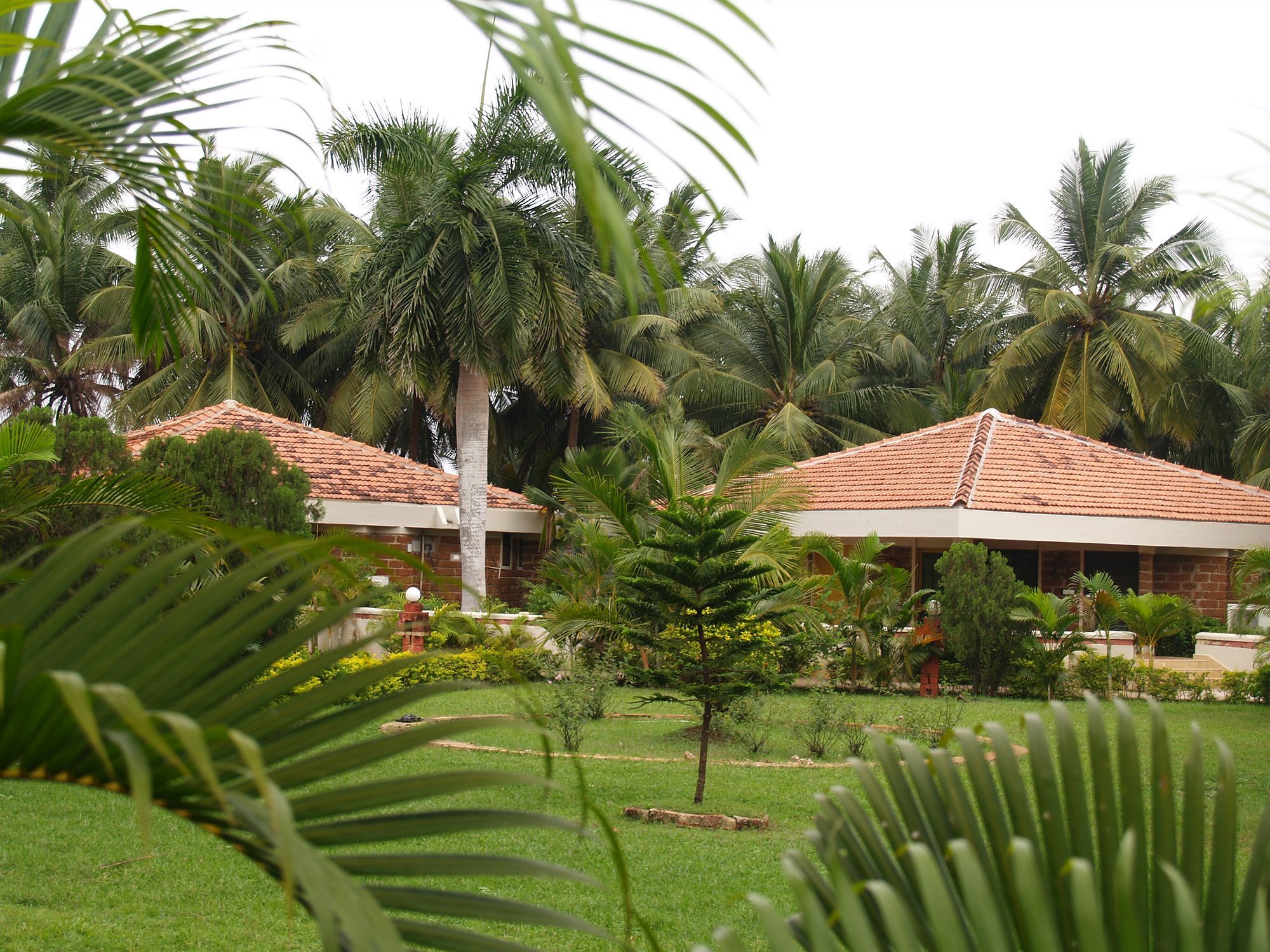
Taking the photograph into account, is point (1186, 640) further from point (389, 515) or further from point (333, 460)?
point (333, 460)

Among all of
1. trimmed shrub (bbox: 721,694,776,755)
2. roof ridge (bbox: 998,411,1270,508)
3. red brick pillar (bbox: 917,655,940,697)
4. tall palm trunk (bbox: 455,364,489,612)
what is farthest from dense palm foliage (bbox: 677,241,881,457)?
trimmed shrub (bbox: 721,694,776,755)

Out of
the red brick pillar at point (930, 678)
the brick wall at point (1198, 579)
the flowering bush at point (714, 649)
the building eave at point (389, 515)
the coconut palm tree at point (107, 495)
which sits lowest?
the red brick pillar at point (930, 678)

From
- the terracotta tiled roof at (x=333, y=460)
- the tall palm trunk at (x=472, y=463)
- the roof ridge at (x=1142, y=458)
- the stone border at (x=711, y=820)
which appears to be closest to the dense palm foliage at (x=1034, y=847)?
the stone border at (x=711, y=820)

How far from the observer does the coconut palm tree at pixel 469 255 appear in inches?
694

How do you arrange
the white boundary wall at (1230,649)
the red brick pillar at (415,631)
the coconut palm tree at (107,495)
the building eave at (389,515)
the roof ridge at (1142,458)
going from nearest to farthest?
1. the coconut palm tree at (107,495)
2. the red brick pillar at (415,631)
3. the white boundary wall at (1230,649)
4. the building eave at (389,515)
5. the roof ridge at (1142,458)

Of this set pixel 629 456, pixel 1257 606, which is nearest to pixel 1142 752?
pixel 1257 606

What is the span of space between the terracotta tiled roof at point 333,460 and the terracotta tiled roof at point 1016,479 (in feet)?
23.0

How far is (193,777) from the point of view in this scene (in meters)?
1.19

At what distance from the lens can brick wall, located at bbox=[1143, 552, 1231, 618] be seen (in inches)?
815

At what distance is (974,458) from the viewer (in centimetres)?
2036

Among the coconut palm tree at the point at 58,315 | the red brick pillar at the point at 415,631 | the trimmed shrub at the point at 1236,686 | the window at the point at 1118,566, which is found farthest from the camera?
the coconut palm tree at the point at 58,315

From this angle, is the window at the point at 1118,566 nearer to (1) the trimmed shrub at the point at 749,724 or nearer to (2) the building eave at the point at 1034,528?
(2) the building eave at the point at 1034,528

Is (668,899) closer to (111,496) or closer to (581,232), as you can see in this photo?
(111,496)

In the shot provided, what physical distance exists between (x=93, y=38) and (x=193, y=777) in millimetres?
1361
